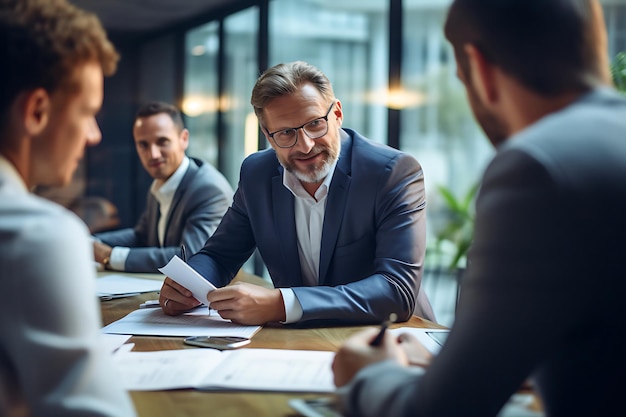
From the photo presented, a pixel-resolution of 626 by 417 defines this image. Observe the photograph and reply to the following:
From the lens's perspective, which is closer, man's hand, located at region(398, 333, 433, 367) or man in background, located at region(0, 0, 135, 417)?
man in background, located at region(0, 0, 135, 417)

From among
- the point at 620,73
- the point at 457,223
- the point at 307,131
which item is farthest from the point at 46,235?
the point at 457,223

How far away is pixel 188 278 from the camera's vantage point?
2.11 meters

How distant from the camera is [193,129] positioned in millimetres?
7477

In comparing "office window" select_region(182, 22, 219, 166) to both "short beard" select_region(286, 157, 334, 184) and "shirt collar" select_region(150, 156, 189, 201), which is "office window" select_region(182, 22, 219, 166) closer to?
"shirt collar" select_region(150, 156, 189, 201)

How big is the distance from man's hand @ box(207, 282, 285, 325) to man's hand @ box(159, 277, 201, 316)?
165mm

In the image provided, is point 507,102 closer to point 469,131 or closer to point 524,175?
point 524,175

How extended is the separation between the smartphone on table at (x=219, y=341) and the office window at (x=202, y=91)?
531cm

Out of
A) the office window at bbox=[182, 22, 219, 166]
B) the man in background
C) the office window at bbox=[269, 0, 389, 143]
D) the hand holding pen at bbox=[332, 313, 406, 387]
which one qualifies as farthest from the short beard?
the office window at bbox=[182, 22, 219, 166]

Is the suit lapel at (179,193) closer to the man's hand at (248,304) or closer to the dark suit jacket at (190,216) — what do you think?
the dark suit jacket at (190,216)

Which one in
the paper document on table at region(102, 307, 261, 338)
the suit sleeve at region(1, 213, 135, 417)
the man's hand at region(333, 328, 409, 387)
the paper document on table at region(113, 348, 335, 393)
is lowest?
the paper document on table at region(102, 307, 261, 338)

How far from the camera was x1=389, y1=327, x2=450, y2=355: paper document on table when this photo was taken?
1.79 m

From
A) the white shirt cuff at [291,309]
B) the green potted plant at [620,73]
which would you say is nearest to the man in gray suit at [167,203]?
the white shirt cuff at [291,309]

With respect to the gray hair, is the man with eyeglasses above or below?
below

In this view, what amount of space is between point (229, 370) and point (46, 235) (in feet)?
2.37
